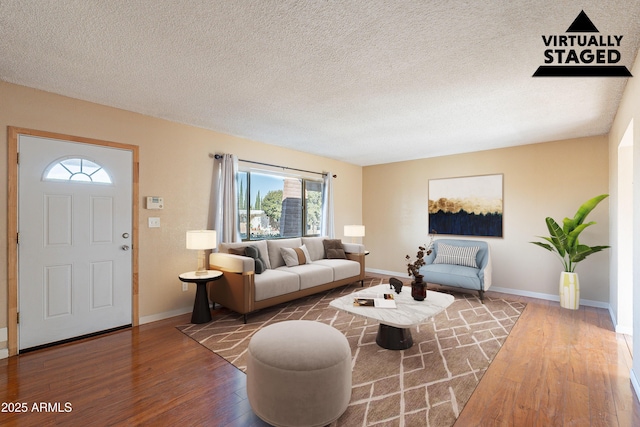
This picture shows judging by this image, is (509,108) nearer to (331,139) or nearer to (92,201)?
(331,139)

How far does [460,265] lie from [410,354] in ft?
8.73

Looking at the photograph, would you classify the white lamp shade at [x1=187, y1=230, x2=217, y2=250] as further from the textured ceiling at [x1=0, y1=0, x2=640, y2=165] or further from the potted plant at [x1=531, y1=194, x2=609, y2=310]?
the potted plant at [x1=531, y1=194, x2=609, y2=310]

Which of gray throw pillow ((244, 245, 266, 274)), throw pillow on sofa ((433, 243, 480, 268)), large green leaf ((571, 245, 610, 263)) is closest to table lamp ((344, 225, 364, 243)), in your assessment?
throw pillow on sofa ((433, 243, 480, 268))

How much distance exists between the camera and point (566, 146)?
4.50 m

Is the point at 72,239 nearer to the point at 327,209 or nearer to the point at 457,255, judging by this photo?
the point at 327,209

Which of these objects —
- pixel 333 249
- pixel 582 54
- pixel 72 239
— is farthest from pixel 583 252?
pixel 72 239

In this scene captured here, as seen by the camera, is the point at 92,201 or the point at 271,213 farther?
the point at 271,213

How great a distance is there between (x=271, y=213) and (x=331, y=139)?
1.68 metres

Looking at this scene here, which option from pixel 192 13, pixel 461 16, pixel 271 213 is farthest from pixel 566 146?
pixel 192 13

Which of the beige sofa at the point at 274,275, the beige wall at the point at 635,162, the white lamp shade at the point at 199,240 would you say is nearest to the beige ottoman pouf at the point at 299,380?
the beige sofa at the point at 274,275

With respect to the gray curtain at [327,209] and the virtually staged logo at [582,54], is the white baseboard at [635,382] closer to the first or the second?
the virtually staged logo at [582,54]

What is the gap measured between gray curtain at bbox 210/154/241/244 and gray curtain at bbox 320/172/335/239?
2.15 m

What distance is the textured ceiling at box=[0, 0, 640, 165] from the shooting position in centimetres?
178

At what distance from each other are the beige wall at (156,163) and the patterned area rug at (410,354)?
28.5 inches
